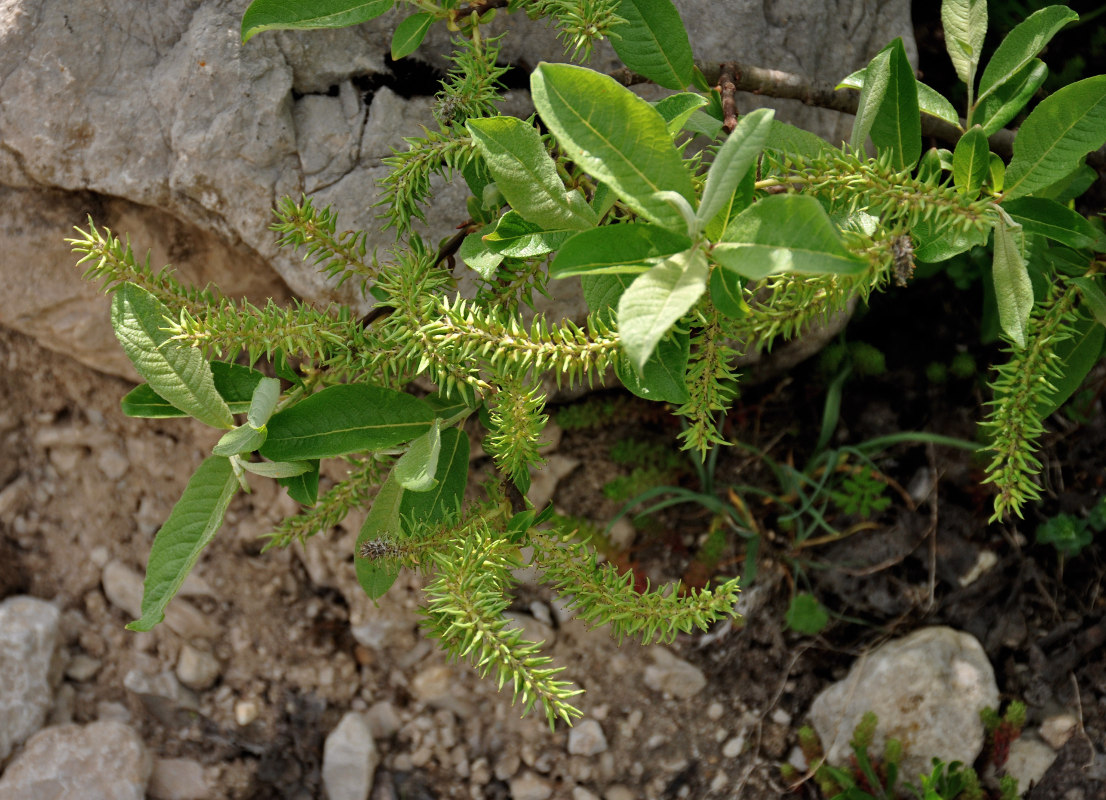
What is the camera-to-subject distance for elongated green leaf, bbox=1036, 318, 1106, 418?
1966mm

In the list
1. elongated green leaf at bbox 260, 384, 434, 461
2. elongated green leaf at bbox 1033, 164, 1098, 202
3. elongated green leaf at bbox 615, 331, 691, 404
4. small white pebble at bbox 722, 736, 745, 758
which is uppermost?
elongated green leaf at bbox 1033, 164, 1098, 202

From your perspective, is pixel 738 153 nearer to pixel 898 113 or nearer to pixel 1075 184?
pixel 898 113

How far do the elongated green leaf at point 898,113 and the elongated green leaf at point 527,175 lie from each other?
0.65 meters

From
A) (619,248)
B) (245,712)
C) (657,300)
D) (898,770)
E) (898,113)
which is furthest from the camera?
(245,712)

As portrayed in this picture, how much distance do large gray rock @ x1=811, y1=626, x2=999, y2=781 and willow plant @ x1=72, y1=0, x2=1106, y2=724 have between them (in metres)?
1.12

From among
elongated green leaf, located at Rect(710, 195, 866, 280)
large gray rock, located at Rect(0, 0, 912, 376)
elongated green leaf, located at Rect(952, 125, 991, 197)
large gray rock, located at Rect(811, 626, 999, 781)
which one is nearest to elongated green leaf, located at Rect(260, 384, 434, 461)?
large gray rock, located at Rect(0, 0, 912, 376)

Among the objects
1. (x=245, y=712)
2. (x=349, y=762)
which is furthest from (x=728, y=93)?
(x=245, y=712)

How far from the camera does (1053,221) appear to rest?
1.79 meters

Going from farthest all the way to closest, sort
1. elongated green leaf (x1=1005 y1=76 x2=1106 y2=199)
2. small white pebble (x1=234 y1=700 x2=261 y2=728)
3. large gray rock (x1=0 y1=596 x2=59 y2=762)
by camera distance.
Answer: small white pebble (x1=234 y1=700 x2=261 y2=728)
large gray rock (x1=0 y1=596 x2=59 y2=762)
elongated green leaf (x1=1005 y1=76 x2=1106 y2=199)

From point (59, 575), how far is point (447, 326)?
234cm

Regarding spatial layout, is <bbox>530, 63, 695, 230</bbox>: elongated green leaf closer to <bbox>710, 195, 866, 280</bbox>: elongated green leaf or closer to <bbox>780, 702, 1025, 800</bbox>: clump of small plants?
<bbox>710, 195, 866, 280</bbox>: elongated green leaf

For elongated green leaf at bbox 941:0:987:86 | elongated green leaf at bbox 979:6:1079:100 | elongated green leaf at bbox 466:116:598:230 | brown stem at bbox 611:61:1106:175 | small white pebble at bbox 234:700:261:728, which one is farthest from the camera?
small white pebble at bbox 234:700:261:728

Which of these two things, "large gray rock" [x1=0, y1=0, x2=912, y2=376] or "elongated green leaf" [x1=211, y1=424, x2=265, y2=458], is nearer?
"elongated green leaf" [x1=211, y1=424, x2=265, y2=458]

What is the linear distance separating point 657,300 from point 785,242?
0.22 m
